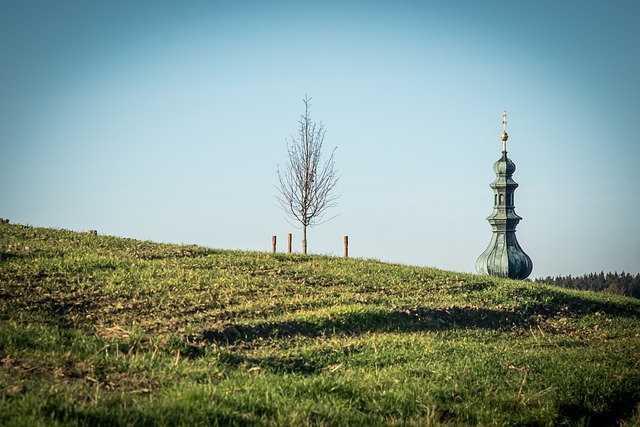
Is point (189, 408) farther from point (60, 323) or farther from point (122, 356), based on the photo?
point (60, 323)

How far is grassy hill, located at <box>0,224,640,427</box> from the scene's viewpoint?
24.9 feet

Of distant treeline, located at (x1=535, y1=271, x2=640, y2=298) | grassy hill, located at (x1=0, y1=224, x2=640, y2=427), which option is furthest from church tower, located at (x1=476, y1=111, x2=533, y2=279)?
grassy hill, located at (x1=0, y1=224, x2=640, y2=427)

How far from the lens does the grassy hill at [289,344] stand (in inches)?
299

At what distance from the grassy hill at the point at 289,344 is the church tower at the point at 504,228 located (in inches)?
653

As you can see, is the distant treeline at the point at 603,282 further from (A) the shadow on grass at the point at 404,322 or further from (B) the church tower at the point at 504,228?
(A) the shadow on grass at the point at 404,322

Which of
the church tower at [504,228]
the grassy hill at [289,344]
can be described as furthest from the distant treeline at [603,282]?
the grassy hill at [289,344]

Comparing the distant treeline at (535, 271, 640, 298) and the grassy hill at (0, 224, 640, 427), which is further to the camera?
the distant treeline at (535, 271, 640, 298)

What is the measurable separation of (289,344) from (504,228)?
28331 millimetres

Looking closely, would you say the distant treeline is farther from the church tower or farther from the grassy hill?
the grassy hill

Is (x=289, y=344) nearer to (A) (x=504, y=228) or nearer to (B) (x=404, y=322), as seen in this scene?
(B) (x=404, y=322)

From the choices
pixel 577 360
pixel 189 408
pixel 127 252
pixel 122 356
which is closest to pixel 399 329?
pixel 577 360

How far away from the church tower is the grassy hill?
54.4 ft

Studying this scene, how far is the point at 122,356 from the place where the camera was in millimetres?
9320

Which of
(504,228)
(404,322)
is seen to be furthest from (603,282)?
(404,322)
